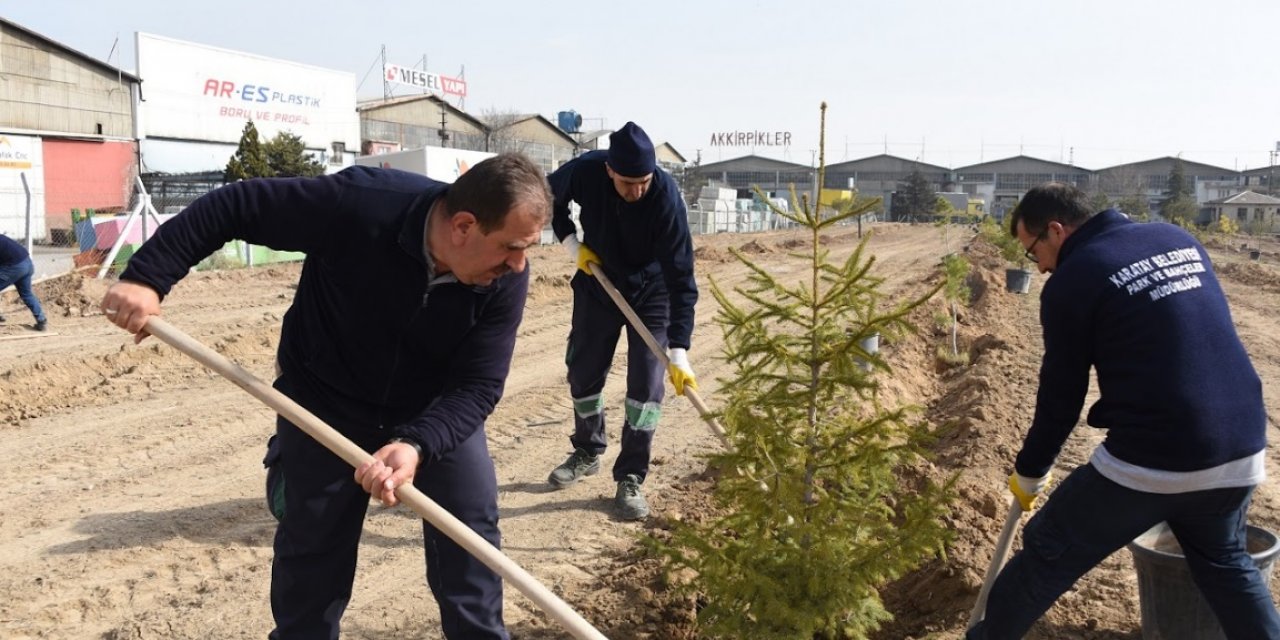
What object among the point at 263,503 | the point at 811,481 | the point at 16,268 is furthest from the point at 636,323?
the point at 16,268

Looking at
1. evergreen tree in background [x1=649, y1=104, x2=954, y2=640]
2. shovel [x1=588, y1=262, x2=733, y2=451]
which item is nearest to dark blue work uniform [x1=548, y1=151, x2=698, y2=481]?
shovel [x1=588, y1=262, x2=733, y2=451]

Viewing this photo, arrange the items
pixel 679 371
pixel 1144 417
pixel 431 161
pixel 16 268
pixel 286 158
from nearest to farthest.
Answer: pixel 1144 417 → pixel 679 371 → pixel 16 268 → pixel 431 161 → pixel 286 158

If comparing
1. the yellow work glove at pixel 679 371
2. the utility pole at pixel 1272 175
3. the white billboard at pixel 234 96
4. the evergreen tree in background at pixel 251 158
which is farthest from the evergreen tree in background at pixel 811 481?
the utility pole at pixel 1272 175

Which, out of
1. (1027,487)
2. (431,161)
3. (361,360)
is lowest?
(1027,487)

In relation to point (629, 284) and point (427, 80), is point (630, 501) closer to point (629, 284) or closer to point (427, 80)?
point (629, 284)

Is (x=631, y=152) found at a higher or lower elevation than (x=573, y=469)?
higher

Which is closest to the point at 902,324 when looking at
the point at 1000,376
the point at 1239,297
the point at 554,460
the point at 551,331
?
the point at 554,460

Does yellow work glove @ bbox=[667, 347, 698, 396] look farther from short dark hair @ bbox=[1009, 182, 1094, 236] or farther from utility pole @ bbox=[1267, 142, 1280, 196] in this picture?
utility pole @ bbox=[1267, 142, 1280, 196]

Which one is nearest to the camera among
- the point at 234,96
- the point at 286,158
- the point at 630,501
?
the point at 630,501

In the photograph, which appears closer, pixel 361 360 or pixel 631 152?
pixel 361 360

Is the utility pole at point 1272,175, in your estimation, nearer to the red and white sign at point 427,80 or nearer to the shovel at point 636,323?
the red and white sign at point 427,80

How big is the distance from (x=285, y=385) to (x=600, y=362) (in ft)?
8.24

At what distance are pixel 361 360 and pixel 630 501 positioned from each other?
274 centimetres

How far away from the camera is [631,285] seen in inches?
201
